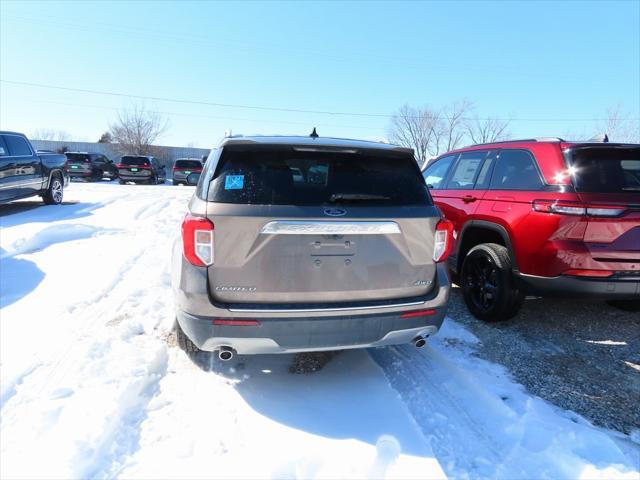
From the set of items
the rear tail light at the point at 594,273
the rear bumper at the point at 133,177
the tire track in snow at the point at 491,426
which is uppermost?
the rear tail light at the point at 594,273

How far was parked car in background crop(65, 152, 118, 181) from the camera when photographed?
A: 77.0 ft

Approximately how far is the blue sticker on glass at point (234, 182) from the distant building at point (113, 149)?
4152 centimetres

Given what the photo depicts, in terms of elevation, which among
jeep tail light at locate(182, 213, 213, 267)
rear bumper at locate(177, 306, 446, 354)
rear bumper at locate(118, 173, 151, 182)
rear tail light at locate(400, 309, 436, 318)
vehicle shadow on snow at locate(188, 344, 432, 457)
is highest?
jeep tail light at locate(182, 213, 213, 267)

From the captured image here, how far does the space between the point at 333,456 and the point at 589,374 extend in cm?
239

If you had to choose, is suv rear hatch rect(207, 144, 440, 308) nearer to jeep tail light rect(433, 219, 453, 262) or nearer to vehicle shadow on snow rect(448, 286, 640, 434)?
jeep tail light rect(433, 219, 453, 262)

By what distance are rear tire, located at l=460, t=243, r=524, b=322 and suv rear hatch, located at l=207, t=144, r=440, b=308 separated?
1.58 m

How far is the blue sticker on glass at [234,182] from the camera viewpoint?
8.08ft

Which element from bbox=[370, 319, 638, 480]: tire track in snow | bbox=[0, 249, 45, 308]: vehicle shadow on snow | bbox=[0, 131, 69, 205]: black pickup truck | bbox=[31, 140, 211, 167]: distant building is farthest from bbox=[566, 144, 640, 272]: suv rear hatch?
bbox=[31, 140, 211, 167]: distant building

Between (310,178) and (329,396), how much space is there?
1562 mm

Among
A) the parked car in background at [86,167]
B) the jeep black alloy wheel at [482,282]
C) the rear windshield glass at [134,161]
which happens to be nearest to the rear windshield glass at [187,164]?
the rear windshield glass at [134,161]

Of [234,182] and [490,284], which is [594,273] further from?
[234,182]

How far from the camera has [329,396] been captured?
2.84m

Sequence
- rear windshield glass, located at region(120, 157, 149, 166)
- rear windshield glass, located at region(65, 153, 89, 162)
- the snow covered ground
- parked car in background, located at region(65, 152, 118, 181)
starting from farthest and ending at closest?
rear windshield glass, located at region(65, 153, 89, 162) < parked car in background, located at region(65, 152, 118, 181) < rear windshield glass, located at region(120, 157, 149, 166) < the snow covered ground

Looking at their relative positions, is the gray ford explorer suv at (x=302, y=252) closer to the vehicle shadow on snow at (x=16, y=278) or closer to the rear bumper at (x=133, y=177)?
the vehicle shadow on snow at (x=16, y=278)
